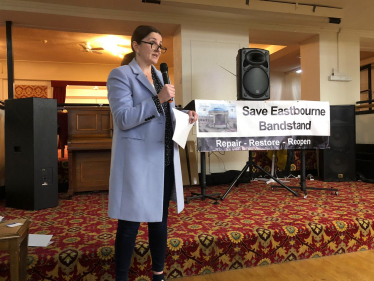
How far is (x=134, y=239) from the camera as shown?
1316 millimetres

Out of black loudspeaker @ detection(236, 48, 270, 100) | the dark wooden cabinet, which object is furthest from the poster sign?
the dark wooden cabinet

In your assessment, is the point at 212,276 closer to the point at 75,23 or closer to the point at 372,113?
the point at 75,23

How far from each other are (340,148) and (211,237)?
3.11 m

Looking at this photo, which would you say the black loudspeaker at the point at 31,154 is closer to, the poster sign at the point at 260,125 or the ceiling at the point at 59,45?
the poster sign at the point at 260,125

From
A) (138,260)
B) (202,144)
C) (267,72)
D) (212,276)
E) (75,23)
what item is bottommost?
(212,276)

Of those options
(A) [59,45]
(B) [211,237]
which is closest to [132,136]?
(B) [211,237]

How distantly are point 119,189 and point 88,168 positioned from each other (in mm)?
2499

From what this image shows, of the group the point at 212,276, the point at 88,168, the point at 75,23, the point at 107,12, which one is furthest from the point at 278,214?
the point at 75,23

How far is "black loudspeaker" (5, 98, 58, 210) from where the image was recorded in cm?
288

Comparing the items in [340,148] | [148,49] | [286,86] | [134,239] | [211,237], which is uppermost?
[286,86]

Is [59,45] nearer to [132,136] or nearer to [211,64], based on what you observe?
[211,64]

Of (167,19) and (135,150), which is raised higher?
(167,19)

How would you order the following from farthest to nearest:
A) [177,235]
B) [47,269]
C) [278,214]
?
1. [278,214]
2. [177,235]
3. [47,269]

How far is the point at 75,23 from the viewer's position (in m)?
4.34
